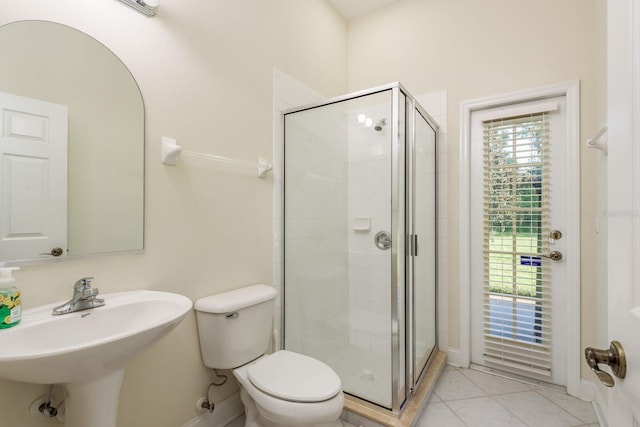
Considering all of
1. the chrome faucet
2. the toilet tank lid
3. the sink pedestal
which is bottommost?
the sink pedestal

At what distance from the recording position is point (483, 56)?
223 centimetres

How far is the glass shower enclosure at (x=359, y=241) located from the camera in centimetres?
172

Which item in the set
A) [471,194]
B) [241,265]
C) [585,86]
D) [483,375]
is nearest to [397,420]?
[483,375]

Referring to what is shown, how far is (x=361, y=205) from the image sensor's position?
1.93 meters

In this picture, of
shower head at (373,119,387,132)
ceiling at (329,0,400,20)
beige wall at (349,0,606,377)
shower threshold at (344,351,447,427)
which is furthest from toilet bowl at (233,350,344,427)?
ceiling at (329,0,400,20)

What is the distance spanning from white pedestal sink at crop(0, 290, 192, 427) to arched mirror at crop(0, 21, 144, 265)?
0.24 meters

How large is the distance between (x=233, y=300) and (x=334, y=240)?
0.79m

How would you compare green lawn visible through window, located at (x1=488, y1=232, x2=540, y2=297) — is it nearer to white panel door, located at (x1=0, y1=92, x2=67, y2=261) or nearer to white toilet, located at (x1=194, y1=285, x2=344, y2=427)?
white toilet, located at (x1=194, y1=285, x2=344, y2=427)

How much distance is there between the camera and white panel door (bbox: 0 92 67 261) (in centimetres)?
99

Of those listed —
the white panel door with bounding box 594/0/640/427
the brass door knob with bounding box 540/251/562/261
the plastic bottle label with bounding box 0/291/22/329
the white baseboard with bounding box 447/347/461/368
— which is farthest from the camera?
the white baseboard with bounding box 447/347/461/368

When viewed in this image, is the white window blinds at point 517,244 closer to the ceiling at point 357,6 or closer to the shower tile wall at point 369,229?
the shower tile wall at point 369,229

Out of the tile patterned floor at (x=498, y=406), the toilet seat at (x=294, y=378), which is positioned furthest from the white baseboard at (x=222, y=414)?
the tile patterned floor at (x=498, y=406)

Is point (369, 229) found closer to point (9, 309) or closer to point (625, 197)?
point (625, 197)

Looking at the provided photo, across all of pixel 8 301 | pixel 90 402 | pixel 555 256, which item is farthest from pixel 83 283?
pixel 555 256
